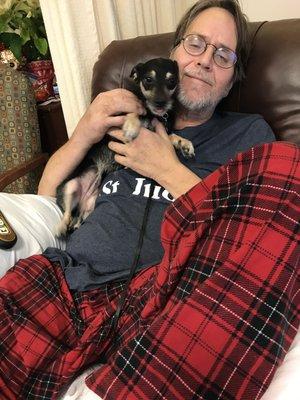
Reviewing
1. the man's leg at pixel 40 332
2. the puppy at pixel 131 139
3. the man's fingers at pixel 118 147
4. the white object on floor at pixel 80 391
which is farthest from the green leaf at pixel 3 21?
the white object on floor at pixel 80 391

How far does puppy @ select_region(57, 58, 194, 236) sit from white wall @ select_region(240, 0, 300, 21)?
84cm

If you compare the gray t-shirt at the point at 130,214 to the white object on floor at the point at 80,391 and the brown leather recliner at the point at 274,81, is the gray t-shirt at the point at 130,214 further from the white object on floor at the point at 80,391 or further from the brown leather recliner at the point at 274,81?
the white object on floor at the point at 80,391

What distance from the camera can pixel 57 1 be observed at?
5.24 ft

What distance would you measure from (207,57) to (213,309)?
0.85 meters

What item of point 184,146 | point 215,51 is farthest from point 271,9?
point 184,146

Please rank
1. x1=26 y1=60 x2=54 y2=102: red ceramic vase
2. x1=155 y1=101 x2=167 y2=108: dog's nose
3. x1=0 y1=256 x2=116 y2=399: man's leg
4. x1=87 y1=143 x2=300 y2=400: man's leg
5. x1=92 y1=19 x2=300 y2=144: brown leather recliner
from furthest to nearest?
x1=26 y1=60 x2=54 y2=102: red ceramic vase < x1=155 y1=101 x2=167 y2=108: dog's nose < x1=92 y1=19 x2=300 y2=144: brown leather recliner < x1=0 y1=256 x2=116 y2=399: man's leg < x1=87 y1=143 x2=300 y2=400: man's leg

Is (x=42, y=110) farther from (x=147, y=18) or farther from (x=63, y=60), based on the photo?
(x=147, y=18)

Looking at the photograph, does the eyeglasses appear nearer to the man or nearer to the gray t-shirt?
the man

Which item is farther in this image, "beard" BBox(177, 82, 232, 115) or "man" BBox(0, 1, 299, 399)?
"beard" BBox(177, 82, 232, 115)

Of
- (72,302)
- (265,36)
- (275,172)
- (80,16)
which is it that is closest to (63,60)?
(80,16)

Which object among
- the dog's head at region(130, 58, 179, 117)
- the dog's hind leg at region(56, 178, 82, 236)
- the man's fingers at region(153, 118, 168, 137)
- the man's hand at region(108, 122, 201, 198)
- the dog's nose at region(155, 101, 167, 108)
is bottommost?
the dog's hind leg at region(56, 178, 82, 236)

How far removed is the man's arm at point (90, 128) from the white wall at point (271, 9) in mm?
960

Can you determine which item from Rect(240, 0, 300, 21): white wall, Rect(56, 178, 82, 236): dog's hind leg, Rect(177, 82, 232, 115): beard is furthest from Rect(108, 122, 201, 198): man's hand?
Rect(240, 0, 300, 21): white wall

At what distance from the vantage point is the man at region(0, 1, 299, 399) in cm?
64
